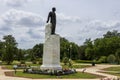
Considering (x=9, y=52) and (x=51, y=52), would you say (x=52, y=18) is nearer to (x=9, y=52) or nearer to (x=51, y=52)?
(x=51, y=52)

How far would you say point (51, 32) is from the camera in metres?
39.4

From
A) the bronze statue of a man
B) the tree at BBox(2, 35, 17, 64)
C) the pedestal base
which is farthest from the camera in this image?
the tree at BBox(2, 35, 17, 64)

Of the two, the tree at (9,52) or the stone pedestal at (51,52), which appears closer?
the stone pedestal at (51,52)

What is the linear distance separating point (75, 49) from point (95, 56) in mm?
14027

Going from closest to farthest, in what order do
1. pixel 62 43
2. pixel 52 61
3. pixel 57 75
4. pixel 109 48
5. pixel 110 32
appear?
pixel 57 75
pixel 52 61
pixel 109 48
pixel 62 43
pixel 110 32

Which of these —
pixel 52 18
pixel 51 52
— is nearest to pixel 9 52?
pixel 52 18

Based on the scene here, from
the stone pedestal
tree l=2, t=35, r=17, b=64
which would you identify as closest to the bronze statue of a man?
the stone pedestal

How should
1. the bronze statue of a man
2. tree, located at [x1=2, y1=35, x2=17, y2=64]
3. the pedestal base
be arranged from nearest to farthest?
the pedestal base, the bronze statue of a man, tree, located at [x1=2, y1=35, x2=17, y2=64]

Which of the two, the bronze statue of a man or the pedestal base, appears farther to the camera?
the bronze statue of a man

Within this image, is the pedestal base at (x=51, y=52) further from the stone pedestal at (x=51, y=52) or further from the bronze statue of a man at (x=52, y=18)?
the bronze statue of a man at (x=52, y=18)

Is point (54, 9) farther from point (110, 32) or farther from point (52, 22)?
point (110, 32)

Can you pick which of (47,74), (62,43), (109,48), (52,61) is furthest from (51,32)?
(62,43)

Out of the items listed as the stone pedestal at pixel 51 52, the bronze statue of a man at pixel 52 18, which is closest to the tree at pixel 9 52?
the bronze statue of a man at pixel 52 18

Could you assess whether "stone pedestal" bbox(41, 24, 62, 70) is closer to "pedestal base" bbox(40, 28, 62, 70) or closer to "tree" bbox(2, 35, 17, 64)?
"pedestal base" bbox(40, 28, 62, 70)
